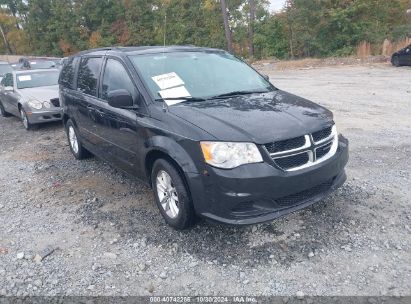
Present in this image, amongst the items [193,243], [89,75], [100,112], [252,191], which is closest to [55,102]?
[89,75]

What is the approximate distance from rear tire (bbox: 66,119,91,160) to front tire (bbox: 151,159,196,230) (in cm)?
268

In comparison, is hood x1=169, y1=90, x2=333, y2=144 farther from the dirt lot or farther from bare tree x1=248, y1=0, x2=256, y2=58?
bare tree x1=248, y1=0, x2=256, y2=58

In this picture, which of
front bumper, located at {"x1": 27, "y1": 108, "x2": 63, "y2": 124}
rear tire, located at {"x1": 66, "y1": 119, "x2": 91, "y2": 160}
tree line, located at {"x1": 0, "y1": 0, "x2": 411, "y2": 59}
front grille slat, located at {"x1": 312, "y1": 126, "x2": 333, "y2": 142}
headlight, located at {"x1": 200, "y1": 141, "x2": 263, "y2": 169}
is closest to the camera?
headlight, located at {"x1": 200, "y1": 141, "x2": 263, "y2": 169}

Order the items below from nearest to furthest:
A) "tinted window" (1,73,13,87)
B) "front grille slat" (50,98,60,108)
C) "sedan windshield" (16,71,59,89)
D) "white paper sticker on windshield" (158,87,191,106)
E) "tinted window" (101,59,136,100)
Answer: "white paper sticker on windshield" (158,87,191,106)
"tinted window" (101,59,136,100)
"front grille slat" (50,98,60,108)
"sedan windshield" (16,71,59,89)
"tinted window" (1,73,13,87)

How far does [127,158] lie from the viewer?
4418mm

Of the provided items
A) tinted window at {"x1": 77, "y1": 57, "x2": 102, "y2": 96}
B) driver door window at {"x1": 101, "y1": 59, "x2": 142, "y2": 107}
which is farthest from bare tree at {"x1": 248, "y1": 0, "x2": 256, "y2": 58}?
driver door window at {"x1": 101, "y1": 59, "x2": 142, "y2": 107}

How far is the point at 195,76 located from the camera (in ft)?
14.2

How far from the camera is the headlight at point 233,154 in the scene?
319 centimetres

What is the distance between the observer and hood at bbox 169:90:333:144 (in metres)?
3.26

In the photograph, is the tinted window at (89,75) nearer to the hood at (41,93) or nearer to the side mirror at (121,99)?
the side mirror at (121,99)

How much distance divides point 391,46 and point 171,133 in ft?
80.7

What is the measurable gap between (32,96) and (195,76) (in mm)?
6131

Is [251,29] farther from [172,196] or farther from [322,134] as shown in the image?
[172,196]

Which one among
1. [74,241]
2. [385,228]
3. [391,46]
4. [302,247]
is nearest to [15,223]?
[74,241]
